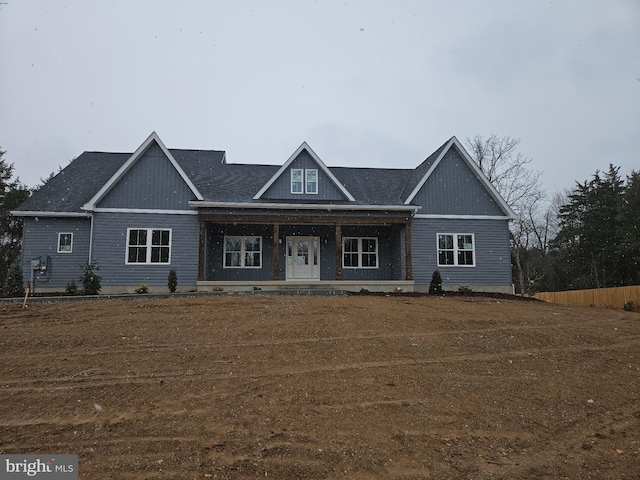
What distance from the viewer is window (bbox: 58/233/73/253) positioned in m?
17.2

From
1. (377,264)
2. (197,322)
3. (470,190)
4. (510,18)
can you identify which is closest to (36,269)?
(197,322)

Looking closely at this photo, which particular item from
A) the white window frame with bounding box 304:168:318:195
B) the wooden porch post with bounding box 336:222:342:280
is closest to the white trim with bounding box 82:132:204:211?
the white window frame with bounding box 304:168:318:195

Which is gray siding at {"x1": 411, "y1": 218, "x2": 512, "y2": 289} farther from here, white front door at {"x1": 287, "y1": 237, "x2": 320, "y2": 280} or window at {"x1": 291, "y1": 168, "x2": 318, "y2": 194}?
window at {"x1": 291, "y1": 168, "x2": 318, "y2": 194}

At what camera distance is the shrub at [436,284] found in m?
16.2

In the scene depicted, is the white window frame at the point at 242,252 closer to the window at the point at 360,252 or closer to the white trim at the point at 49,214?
the window at the point at 360,252

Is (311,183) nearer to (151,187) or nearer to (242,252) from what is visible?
(242,252)

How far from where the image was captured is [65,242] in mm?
17234

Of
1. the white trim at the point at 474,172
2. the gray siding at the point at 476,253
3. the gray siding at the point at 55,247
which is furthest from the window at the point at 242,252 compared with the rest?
the white trim at the point at 474,172

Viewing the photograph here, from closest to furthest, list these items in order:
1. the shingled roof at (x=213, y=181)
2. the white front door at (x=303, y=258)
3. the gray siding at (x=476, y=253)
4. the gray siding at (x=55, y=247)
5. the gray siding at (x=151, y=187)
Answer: the gray siding at (x=151, y=187) < the gray siding at (x=55, y=247) < the shingled roof at (x=213, y=181) < the gray siding at (x=476, y=253) < the white front door at (x=303, y=258)

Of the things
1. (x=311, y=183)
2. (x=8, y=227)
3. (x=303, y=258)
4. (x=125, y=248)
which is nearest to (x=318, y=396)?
(x=311, y=183)

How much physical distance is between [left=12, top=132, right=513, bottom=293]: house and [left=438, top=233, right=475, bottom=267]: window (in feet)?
0.14

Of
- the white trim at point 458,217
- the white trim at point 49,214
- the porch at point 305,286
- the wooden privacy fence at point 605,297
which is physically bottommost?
the wooden privacy fence at point 605,297

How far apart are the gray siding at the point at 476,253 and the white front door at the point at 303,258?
13.9ft

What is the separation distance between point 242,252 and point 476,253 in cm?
1005
